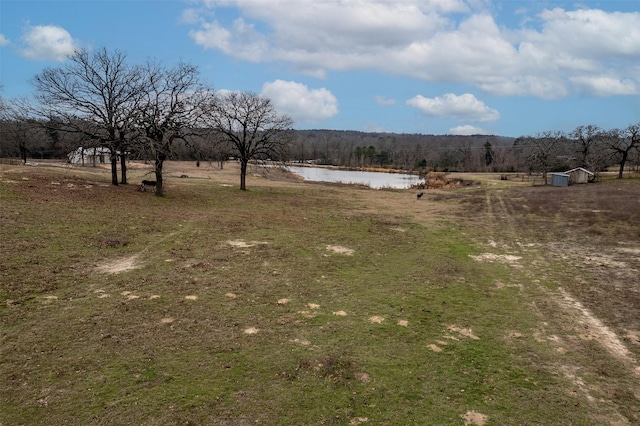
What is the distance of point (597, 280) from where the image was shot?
12.9 meters

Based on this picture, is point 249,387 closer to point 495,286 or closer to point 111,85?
point 495,286

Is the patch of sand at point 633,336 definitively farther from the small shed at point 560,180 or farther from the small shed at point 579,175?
the small shed at point 579,175

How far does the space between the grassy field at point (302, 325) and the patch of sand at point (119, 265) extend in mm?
97

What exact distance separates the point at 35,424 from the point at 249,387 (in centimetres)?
293

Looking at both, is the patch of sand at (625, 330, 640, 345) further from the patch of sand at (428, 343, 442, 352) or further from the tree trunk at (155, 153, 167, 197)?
the tree trunk at (155, 153, 167, 197)

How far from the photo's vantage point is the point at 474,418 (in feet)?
19.8

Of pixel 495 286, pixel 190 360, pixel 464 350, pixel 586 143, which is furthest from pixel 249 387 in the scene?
pixel 586 143

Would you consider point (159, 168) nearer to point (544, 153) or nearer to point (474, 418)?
point (474, 418)

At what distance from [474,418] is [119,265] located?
1075 cm

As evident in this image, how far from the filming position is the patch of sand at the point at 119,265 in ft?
38.7

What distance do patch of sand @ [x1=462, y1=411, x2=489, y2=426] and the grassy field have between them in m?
0.03

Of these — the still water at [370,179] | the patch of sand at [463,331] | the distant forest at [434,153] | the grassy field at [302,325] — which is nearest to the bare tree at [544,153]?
the distant forest at [434,153]

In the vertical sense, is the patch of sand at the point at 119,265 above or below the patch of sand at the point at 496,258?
above

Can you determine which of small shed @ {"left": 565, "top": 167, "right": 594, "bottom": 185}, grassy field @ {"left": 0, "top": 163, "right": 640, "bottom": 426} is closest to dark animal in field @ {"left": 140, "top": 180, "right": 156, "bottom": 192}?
grassy field @ {"left": 0, "top": 163, "right": 640, "bottom": 426}
